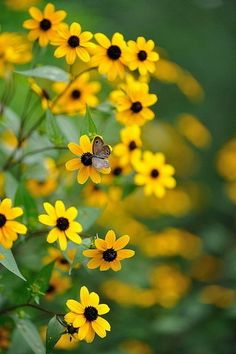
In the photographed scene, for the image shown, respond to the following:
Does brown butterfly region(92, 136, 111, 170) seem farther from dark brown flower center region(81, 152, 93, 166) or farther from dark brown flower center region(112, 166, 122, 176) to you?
dark brown flower center region(112, 166, 122, 176)

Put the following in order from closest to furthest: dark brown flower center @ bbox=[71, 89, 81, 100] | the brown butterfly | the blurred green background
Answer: the brown butterfly < dark brown flower center @ bbox=[71, 89, 81, 100] < the blurred green background

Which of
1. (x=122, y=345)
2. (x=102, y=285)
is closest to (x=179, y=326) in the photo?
(x=122, y=345)

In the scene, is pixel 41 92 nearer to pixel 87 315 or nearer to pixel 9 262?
pixel 9 262

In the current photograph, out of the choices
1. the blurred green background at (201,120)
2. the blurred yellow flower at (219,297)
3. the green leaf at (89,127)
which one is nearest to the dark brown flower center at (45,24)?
the green leaf at (89,127)

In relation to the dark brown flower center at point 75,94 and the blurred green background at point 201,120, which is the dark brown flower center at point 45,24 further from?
the blurred green background at point 201,120

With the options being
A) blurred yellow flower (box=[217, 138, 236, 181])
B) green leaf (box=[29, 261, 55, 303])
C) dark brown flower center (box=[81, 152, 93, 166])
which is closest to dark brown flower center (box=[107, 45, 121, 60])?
dark brown flower center (box=[81, 152, 93, 166])

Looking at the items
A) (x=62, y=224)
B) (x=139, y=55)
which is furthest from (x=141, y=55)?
(x=62, y=224)
